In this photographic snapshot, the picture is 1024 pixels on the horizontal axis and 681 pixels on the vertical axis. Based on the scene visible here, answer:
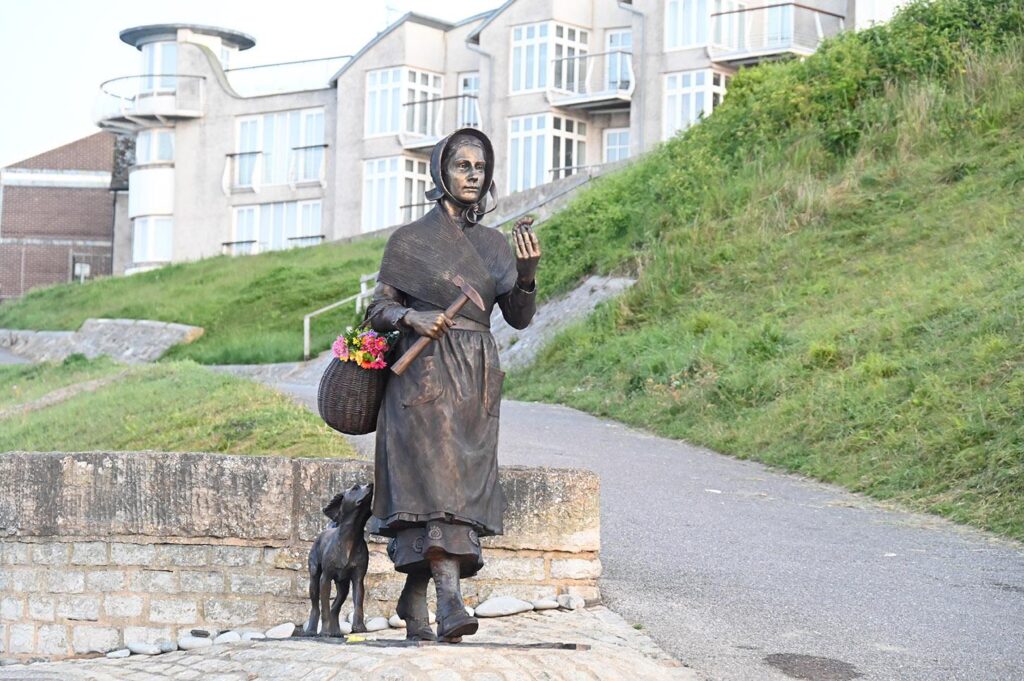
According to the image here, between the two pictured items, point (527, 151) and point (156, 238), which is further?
point (156, 238)

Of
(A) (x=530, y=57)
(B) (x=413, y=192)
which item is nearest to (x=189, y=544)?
(A) (x=530, y=57)

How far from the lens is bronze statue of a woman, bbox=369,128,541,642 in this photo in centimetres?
640

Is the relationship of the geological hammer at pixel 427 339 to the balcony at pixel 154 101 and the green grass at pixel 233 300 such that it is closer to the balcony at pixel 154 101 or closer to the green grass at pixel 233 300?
the green grass at pixel 233 300

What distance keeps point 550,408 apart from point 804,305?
3.28 metres

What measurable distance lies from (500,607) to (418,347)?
9.39ft

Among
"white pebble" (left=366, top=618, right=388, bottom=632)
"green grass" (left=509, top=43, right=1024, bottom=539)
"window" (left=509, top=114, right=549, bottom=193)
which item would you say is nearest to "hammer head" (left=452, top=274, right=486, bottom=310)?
"white pebble" (left=366, top=618, right=388, bottom=632)

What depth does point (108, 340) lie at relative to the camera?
35.8m

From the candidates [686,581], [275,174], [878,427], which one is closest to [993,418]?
[878,427]

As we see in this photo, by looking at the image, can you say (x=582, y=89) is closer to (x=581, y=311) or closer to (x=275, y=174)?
(x=275, y=174)

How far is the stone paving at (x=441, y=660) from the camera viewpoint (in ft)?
20.9

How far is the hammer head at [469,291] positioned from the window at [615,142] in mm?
35981

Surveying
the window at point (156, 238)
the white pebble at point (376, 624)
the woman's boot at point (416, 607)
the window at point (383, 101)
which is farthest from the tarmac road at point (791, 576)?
the window at point (156, 238)

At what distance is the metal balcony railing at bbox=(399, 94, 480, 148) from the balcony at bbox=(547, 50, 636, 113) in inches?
162

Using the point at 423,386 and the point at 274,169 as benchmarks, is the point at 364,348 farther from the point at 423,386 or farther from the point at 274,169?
the point at 274,169
